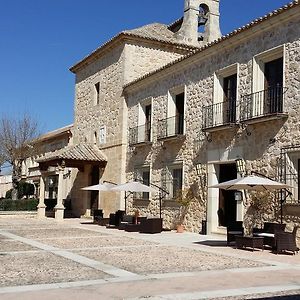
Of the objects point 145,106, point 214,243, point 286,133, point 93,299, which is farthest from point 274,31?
point 93,299

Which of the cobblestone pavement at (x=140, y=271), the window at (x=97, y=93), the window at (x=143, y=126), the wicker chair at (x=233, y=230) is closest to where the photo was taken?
the cobblestone pavement at (x=140, y=271)

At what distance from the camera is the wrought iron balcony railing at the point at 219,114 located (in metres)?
15.3

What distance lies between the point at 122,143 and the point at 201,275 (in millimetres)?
14717

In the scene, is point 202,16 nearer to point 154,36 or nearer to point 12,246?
point 154,36

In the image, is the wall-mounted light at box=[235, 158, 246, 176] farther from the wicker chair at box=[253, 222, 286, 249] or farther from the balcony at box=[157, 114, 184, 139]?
the balcony at box=[157, 114, 184, 139]

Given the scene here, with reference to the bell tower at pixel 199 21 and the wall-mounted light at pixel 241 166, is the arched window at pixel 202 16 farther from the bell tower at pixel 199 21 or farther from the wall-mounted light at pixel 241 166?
the wall-mounted light at pixel 241 166

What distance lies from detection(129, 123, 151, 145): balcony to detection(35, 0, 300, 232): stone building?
0.05 m

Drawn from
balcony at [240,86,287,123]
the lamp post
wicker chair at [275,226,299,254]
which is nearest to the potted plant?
the lamp post

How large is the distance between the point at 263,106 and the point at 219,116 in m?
2.25

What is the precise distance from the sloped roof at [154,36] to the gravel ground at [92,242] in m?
11.6

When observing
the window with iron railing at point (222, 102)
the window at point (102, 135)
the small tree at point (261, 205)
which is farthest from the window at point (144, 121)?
the small tree at point (261, 205)

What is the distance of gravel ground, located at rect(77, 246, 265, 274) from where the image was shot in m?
8.62

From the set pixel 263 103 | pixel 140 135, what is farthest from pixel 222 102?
pixel 140 135

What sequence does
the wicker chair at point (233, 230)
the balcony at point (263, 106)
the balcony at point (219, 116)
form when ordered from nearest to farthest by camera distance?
the wicker chair at point (233, 230)
the balcony at point (263, 106)
the balcony at point (219, 116)
